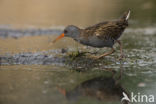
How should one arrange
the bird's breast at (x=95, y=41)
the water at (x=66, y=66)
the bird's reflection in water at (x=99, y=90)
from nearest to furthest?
the bird's reflection in water at (x=99, y=90) → the water at (x=66, y=66) → the bird's breast at (x=95, y=41)

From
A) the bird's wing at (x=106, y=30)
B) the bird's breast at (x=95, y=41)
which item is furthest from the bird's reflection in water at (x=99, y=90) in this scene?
the bird's wing at (x=106, y=30)

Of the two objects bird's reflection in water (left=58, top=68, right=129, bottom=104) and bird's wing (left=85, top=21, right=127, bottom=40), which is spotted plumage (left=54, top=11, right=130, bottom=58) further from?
bird's reflection in water (left=58, top=68, right=129, bottom=104)

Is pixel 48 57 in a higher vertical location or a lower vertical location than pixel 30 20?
lower

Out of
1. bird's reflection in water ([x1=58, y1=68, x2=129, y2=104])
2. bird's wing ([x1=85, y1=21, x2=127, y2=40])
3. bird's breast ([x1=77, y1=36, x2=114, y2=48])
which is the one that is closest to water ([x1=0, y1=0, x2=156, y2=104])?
bird's reflection in water ([x1=58, y1=68, x2=129, y2=104])

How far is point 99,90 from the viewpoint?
6207 mm

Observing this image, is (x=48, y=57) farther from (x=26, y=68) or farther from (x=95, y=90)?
(x=95, y=90)

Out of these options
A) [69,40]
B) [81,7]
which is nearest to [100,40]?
[69,40]

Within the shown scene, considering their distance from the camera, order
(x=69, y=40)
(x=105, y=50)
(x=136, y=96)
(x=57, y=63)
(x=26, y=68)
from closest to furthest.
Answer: (x=136, y=96) → (x=26, y=68) → (x=57, y=63) → (x=105, y=50) → (x=69, y=40)

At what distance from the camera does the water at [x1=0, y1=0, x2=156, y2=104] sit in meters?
6.02

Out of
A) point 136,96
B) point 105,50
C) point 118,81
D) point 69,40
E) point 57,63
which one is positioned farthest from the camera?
point 69,40

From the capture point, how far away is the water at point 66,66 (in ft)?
19.7

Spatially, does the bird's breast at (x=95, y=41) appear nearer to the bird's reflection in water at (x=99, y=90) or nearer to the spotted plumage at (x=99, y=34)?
the spotted plumage at (x=99, y=34)

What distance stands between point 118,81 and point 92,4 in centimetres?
1147

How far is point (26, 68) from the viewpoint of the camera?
769 cm
